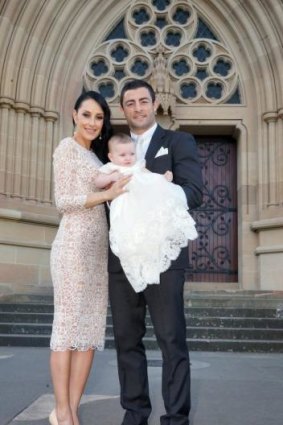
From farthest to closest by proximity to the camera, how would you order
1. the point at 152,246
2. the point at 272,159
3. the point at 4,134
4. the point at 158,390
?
the point at 272,159 < the point at 4,134 < the point at 158,390 < the point at 152,246

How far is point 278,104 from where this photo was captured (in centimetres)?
896

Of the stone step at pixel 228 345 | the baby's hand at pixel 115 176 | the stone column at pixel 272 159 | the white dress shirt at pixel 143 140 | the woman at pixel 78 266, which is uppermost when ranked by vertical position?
the stone column at pixel 272 159

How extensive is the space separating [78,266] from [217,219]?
297 inches

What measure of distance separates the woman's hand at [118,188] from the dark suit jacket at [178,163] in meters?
0.26

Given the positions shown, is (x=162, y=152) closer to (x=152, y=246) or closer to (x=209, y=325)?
(x=152, y=246)

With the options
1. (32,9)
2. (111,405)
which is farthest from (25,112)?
(111,405)

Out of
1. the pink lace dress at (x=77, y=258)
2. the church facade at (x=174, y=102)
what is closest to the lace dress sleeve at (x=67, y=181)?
the pink lace dress at (x=77, y=258)

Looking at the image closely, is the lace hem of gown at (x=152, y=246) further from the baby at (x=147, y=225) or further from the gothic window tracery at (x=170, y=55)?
the gothic window tracery at (x=170, y=55)

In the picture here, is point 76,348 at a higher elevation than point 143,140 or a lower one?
lower

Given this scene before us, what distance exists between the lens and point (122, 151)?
2279 millimetres

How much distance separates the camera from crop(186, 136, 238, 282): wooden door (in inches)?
378

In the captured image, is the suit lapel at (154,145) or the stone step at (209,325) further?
the stone step at (209,325)

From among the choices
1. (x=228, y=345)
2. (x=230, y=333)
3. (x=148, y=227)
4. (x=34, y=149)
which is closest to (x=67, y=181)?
(x=148, y=227)

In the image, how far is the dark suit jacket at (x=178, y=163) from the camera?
2.36 meters
